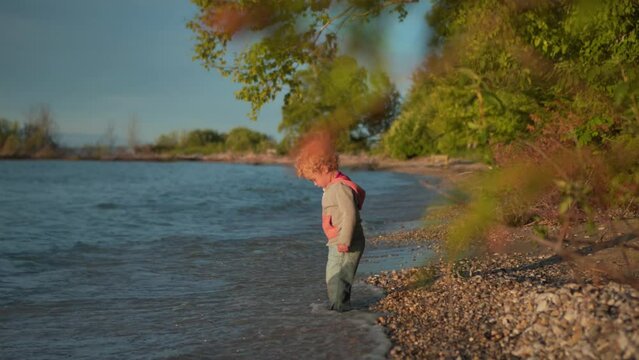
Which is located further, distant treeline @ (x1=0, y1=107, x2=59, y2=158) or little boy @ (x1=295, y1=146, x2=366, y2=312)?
distant treeline @ (x1=0, y1=107, x2=59, y2=158)

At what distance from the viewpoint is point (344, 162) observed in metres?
72.0

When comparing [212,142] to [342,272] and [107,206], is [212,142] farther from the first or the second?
[342,272]

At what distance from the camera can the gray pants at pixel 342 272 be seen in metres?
6.25

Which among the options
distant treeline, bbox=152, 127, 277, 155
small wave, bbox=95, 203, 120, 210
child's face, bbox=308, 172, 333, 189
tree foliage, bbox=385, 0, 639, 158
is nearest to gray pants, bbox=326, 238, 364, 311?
child's face, bbox=308, 172, 333, 189

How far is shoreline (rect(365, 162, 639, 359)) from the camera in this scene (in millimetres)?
4355

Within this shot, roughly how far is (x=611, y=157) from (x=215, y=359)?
3.89 metres

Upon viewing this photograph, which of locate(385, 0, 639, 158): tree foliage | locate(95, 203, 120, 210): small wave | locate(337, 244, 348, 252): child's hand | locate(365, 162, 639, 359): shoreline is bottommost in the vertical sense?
locate(95, 203, 120, 210): small wave

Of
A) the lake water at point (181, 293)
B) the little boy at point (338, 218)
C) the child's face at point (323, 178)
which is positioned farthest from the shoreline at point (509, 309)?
the child's face at point (323, 178)

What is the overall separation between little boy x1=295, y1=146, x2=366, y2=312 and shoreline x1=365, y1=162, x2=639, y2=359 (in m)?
0.50

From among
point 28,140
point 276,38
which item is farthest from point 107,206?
point 28,140

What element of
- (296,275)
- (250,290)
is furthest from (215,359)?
A: (296,275)

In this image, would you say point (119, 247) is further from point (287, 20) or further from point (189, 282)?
point (287, 20)

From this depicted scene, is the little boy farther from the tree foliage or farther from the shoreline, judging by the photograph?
the tree foliage

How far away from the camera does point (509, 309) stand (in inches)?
216
